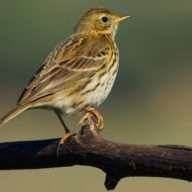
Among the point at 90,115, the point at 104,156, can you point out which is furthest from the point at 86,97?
the point at 104,156

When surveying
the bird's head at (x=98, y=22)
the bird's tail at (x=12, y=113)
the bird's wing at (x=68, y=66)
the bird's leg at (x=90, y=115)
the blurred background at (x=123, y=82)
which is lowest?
the blurred background at (x=123, y=82)

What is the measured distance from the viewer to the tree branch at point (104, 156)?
7.12 m

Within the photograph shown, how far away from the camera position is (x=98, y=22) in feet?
38.0

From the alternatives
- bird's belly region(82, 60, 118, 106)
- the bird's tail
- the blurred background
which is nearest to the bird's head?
bird's belly region(82, 60, 118, 106)

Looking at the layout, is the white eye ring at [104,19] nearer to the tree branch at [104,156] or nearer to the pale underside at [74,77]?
the pale underside at [74,77]

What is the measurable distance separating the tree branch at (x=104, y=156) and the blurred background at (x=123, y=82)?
8050 millimetres

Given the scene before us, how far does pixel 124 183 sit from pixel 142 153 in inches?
399

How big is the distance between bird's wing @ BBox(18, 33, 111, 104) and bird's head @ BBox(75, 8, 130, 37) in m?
0.40

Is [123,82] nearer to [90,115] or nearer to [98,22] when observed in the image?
[98,22]

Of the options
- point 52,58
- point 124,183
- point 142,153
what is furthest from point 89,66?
point 124,183

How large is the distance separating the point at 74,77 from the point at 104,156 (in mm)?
2829

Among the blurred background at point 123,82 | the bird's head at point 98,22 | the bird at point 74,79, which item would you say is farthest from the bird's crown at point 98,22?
the blurred background at point 123,82

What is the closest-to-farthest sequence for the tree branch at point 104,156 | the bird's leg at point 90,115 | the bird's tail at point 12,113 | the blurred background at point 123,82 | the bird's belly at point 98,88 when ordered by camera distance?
the tree branch at point 104,156 < the bird's leg at point 90,115 < the bird's tail at point 12,113 < the bird's belly at point 98,88 < the blurred background at point 123,82

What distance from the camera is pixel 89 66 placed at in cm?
1043
